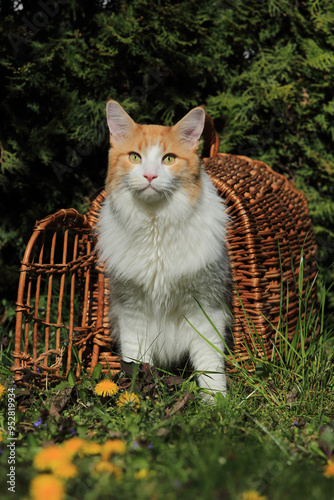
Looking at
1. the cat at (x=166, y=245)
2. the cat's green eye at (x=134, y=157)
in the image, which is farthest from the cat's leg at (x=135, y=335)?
the cat's green eye at (x=134, y=157)

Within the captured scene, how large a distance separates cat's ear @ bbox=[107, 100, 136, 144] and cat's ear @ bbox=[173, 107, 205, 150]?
22 centimetres

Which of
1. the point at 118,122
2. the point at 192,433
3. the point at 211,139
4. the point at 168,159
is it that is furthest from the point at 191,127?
the point at 192,433

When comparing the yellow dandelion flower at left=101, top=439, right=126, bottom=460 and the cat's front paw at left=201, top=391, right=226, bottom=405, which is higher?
the yellow dandelion flower at left=101, top=439, right=126, bottom=460

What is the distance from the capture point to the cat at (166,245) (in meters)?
1.82

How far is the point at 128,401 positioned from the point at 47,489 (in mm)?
740

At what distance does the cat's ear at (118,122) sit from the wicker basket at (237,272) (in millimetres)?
470

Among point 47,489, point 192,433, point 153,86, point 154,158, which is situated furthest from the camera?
point 153,86

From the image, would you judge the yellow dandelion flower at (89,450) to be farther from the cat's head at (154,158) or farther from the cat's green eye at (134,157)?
the cat's green eye at (134,157)

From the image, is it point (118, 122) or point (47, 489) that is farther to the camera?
point (118, 122)

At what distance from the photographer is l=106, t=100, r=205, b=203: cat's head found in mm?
1750

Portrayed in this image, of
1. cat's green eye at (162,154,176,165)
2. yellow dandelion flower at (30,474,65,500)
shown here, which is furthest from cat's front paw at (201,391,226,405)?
cat's green eye at (162,154,176,165)

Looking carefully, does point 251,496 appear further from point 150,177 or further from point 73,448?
point 150,177

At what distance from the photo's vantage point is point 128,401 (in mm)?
1630

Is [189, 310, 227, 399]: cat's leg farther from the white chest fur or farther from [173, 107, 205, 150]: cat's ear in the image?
[173, 107, 205, 150]: cat's ear
